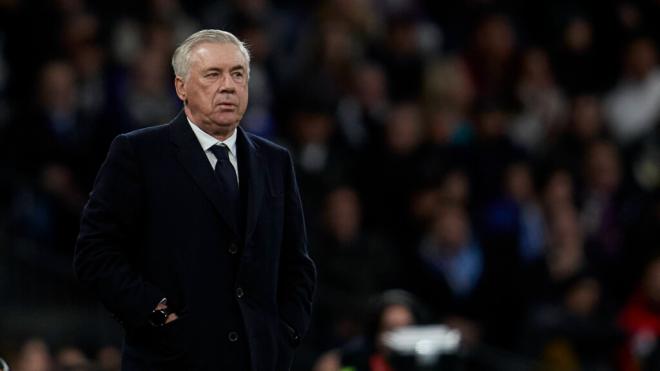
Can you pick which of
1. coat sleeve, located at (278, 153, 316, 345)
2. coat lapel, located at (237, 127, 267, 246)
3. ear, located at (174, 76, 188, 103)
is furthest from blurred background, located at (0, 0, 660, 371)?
ear, located at (174, 76, 188, 103)

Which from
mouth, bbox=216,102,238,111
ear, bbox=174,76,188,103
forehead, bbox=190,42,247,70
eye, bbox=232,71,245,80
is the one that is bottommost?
mouth, bbox=216,102,238,111

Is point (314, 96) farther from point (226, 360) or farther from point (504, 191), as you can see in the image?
point (226, 360)

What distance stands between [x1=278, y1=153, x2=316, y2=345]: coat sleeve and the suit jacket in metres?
0.16

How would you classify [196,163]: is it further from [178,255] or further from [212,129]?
[178,255]

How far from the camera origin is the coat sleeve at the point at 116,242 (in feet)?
16.2

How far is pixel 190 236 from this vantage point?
5074 millimetres

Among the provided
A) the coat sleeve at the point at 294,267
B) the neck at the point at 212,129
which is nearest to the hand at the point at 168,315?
the coat sleeve at the point at 294,267

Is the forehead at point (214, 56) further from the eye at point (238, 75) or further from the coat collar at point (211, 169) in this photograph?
the coat collar at point (211, 169)

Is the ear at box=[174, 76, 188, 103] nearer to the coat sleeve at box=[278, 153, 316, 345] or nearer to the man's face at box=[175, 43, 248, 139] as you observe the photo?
the man's face at box=[175, 43, 248, 139]

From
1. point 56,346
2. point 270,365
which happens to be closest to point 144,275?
point 270,365

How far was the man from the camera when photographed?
500 cm

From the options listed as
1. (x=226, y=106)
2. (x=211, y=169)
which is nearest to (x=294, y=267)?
(x=211, y=169)

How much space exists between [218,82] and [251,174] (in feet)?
1.22

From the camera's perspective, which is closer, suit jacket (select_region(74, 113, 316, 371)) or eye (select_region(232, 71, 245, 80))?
suit jacket (select_region(74, 113, 316, 371))
